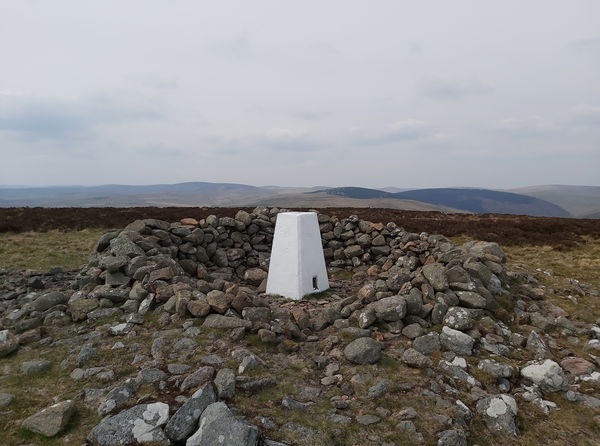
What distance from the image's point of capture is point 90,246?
1948 centimetres

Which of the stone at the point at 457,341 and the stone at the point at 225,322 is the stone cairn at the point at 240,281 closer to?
the stone at the point at 225,322

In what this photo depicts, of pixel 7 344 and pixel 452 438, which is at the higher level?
pixel 7 344

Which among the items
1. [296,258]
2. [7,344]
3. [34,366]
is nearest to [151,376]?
[34,366]

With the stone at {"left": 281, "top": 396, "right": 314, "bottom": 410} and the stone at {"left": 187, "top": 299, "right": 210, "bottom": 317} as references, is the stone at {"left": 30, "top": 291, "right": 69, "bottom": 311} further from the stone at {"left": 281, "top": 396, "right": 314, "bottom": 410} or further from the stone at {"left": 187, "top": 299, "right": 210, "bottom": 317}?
the stone at {"left": 281, "top": 396, "right": 314, "bottom": 410}

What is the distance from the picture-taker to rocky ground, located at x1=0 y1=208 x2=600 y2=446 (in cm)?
460

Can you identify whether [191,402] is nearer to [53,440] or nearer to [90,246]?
[53,440]

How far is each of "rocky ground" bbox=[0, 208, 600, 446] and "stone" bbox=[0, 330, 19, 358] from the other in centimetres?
3

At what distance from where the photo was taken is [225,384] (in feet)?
16.9

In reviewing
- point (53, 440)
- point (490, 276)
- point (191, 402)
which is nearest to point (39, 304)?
point (53, 440)

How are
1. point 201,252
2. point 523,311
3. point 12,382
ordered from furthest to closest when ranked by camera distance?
point 201,252 < point 523,311 < point 12,382

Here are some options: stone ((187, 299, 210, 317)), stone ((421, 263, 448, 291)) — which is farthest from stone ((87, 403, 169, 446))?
stone ((421, 263, 448, 291))

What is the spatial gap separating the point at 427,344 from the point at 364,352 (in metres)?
1.44

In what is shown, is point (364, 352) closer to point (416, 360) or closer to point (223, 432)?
point (416, 360)

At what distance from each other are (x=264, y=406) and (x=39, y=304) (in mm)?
6786
